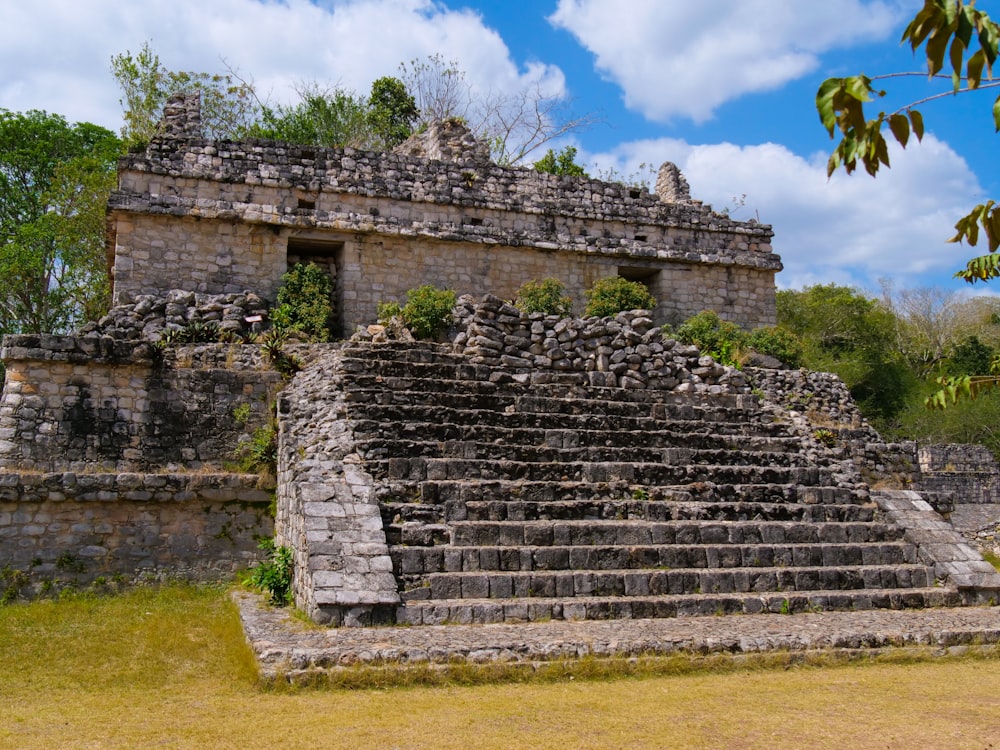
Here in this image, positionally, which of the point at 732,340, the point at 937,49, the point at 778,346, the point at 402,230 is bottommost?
the point at 937,49

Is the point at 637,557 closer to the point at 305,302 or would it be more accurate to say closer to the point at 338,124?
the point at 305,302

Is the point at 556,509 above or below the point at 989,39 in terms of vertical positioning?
below

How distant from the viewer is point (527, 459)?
9508 millimetres

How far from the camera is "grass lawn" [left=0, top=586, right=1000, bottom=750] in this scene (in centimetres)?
476

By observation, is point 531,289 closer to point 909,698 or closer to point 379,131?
Answer: point 909,698

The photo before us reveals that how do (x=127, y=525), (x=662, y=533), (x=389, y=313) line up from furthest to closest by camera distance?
(x=389, y=313) → (x=127, y=525) → (x=662, y=533)

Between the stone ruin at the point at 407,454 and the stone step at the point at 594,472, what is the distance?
3 cm

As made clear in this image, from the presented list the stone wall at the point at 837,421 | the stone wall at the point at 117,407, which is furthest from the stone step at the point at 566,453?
the stone wall at the point at 117,407

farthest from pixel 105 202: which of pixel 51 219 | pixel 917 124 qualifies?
pixel 917 124

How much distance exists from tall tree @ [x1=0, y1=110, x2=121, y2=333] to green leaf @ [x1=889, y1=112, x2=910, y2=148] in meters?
20.4

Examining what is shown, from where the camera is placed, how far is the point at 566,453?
382 inches

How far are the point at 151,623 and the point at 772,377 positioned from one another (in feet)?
32.0

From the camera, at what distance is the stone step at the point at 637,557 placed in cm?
762

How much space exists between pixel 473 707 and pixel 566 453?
458 centimetres
